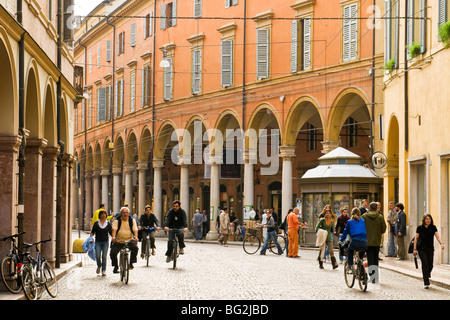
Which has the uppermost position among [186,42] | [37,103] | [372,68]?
[186,42]

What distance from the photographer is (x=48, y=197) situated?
20.4m

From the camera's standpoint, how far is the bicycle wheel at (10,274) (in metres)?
13.7

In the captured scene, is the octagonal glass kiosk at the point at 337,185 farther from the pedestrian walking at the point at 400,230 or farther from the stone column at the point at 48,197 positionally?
the stone column at the point at 48,197

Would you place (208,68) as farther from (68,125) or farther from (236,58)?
(68,125)

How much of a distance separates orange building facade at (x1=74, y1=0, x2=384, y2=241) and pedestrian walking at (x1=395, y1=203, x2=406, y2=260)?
15.9 feet

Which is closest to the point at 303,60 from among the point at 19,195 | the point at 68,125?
the point at 68,125

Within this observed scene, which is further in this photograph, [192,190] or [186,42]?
[192,190]

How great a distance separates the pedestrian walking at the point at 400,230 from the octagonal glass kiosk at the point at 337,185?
14.1ft

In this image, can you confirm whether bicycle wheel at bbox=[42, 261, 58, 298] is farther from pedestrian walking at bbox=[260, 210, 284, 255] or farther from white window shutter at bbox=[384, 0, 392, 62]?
white window shutter at bbox=[384, 0, 392, 62]

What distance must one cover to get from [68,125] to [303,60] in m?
15.3

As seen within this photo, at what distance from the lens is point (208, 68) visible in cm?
4338

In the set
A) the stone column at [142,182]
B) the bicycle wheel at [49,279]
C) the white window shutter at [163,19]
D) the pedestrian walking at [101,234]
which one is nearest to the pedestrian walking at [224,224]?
the stone column at [142,182]

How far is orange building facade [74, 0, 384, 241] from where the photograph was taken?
1335 inches

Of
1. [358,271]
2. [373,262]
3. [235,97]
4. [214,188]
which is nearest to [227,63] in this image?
[235,97]
